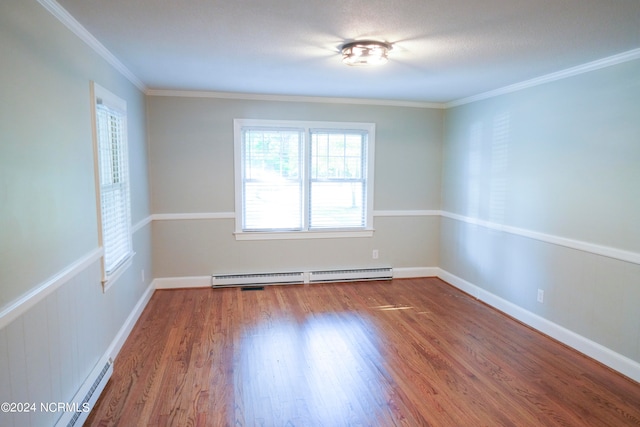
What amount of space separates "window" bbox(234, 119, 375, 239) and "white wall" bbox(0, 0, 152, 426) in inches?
83.8

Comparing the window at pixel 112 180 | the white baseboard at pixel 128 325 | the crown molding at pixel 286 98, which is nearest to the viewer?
the window at pixel 112 180

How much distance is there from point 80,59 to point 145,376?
2.19 m

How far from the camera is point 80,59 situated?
2418 millimetres

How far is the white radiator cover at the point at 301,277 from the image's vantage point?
15.6ft

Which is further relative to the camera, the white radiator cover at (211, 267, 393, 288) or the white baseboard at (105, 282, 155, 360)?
the white radiator cover at (211, 267, 393, 288)

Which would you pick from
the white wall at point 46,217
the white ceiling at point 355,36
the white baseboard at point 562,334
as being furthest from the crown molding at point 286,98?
the white baseboard at point 562,334

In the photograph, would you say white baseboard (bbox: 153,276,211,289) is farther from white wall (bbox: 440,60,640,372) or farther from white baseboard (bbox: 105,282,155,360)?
white wall (bbox: 440,60,640,372)

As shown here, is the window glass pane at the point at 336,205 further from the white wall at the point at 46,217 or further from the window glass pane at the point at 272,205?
the white wall at the point at 46,217

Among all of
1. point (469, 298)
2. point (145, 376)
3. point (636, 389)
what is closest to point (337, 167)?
point (469, 298)

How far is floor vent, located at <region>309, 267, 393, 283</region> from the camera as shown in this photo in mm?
5008

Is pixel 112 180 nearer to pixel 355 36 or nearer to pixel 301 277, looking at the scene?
pixel 355 36

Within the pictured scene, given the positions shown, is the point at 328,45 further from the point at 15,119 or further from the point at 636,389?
the point at 636,389

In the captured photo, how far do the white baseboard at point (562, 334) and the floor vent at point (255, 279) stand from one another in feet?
7.02

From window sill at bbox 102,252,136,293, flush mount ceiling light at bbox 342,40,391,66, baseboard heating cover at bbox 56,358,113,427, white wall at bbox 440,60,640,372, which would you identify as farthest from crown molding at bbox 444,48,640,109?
baseboard heating cover at bbox 56,358,113,427
